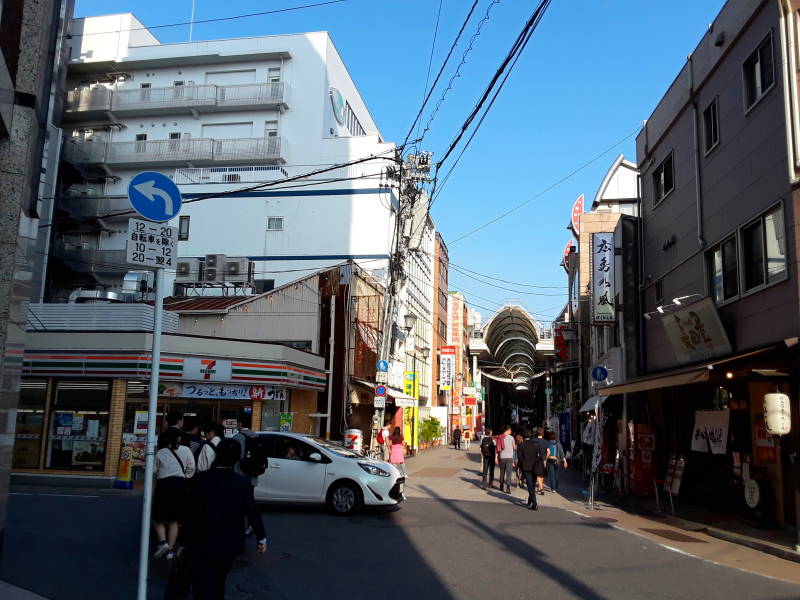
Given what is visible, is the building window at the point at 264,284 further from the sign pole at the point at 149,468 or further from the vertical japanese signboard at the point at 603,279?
the sign pole at the point at 149,468

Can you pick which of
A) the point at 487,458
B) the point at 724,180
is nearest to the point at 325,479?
the point at 487,458

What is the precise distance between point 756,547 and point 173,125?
38.1m

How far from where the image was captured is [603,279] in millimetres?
20938

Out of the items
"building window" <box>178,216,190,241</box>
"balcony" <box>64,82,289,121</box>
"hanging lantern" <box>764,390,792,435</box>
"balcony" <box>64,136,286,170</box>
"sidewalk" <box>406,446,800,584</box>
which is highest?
"balcony" <box>64,82,289,121</box>

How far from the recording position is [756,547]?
1098cm

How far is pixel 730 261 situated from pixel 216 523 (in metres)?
12.0

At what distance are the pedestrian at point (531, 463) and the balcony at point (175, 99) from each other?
2846 centimetres

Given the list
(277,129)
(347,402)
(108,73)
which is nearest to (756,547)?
(347,402)

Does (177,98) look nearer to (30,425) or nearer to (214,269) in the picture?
(214,269)

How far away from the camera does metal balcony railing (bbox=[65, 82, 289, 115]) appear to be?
38938 mm

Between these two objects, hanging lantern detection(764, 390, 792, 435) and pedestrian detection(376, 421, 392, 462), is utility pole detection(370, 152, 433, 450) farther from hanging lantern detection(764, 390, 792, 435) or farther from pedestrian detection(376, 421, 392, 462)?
hanging lantern detection(764, 390, 792, 435)

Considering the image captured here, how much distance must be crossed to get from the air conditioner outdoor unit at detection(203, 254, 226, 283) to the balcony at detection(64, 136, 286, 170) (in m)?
9.93

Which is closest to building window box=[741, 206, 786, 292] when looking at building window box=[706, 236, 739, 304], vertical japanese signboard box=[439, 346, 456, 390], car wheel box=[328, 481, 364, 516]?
building window box=[706, 236, 739, 304]

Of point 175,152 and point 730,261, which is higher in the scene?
point 175,152
